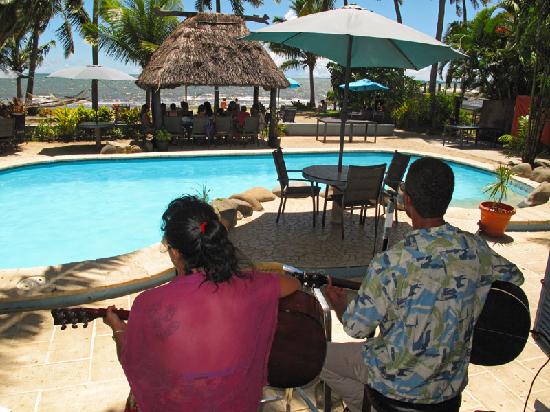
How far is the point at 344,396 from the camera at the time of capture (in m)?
2.48

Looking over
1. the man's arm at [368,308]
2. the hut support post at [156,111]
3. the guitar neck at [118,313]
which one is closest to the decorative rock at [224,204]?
the guitar neck at [118,313]

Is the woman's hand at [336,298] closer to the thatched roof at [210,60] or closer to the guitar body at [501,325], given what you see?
the guitar body at [501,325]

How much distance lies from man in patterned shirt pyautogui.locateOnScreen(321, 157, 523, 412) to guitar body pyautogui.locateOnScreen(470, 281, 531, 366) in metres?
0.10

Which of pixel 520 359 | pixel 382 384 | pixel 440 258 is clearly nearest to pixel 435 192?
pixel 440 258

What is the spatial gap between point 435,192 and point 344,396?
47.2 inches

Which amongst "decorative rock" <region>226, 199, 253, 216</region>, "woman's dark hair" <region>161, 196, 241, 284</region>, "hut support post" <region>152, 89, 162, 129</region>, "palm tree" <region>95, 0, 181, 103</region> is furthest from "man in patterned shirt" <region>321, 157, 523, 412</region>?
"palm tree" <region>95, 0, 181, 103</region>

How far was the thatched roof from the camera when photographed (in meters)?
15.1

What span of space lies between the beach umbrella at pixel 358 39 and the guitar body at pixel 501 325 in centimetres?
398

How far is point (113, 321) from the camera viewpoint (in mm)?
2023

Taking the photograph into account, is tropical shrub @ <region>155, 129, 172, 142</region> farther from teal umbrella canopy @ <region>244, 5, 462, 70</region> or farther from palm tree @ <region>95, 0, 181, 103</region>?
teal umbrella canopy @ <region>244, 5, 462, 70</region>

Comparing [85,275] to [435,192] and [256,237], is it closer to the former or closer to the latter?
[256,237]

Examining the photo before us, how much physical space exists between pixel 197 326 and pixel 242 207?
5874 mm

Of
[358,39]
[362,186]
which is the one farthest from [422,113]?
[362,186]

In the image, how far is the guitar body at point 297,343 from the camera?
2006 millimetres
